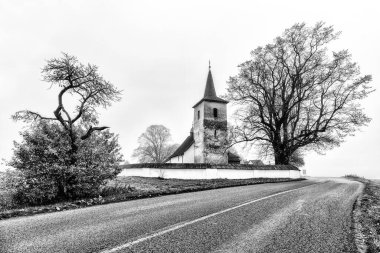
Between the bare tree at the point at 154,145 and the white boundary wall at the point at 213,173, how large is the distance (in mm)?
24703

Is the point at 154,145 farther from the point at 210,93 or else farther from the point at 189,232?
the point at 189,232

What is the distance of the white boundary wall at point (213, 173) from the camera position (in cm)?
2056

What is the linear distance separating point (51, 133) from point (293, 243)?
1057 centimetres

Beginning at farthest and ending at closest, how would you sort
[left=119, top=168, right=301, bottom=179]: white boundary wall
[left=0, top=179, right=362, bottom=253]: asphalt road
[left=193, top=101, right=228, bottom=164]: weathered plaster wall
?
[left=193, top=101, right=228, bottom=164]: weathered plaster wall, [left=119, top=168, right=301, bottom=179]: white boundary wall, [left=0, top=179, right=362, bottom=253]: asphalt road

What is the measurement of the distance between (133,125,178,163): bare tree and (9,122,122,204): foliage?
1563 inches

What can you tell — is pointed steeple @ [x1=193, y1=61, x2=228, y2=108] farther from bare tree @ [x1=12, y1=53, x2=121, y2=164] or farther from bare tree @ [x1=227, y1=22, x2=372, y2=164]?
bare tree @ [x1=12, y1=53, x2=121, y2=164]

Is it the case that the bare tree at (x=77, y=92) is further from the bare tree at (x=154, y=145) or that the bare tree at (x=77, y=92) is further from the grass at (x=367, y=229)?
the bare tree at (x=154, y=145)

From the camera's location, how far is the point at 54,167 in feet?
31.3

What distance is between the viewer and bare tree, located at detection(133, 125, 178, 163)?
50800 millimetres

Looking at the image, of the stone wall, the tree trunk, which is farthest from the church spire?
the stone wall

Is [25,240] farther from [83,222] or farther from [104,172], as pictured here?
[104,172]

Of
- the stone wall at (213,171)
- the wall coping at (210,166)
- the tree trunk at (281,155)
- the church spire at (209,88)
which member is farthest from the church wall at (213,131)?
the stone wall at (213,171)

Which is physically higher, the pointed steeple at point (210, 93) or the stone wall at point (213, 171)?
the pointed steeple at point (210, 93)

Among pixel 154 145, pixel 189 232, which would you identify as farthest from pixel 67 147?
pixel 154 145
